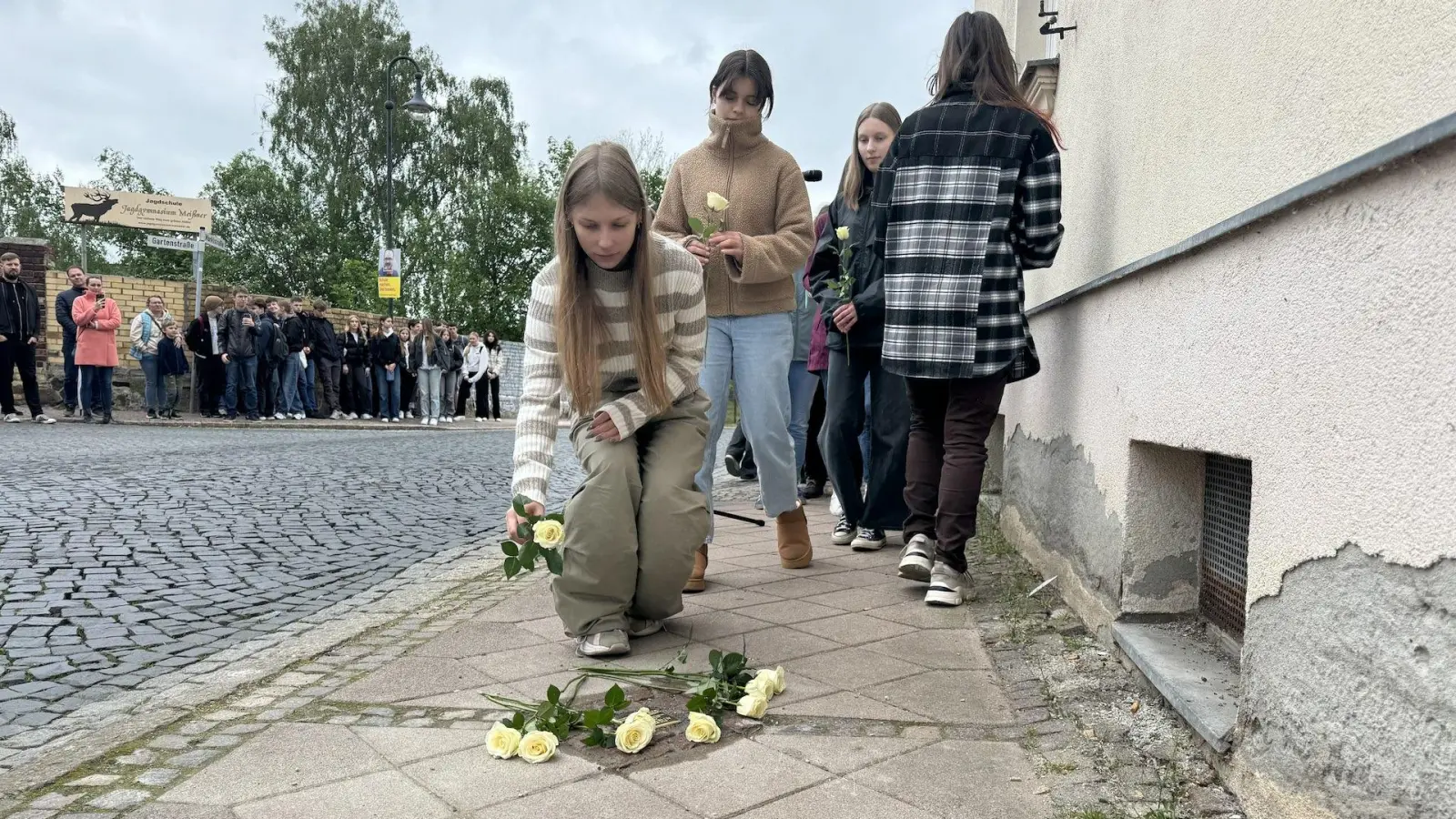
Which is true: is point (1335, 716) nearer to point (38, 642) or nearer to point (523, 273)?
point (38, 642)

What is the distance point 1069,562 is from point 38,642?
11.1ft

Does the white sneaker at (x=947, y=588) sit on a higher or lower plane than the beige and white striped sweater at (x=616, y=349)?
lower

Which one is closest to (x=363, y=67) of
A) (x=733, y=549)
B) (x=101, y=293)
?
(x=101, y=293)

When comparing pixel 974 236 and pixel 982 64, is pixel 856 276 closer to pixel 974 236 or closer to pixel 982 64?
pixel 974 236

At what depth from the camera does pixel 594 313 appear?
3453mm

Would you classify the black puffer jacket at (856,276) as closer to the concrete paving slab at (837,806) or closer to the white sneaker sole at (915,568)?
the white sneaker sole at (915,568)

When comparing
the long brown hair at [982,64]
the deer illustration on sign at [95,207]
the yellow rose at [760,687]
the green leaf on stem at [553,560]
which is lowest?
the yellow rose at [760,687]

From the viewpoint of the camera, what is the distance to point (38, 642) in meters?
3.63

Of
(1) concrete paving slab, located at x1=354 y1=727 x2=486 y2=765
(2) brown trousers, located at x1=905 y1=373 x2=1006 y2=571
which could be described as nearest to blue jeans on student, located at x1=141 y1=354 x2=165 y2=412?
(2) brown trousers, located at x1=905 y1=373 x2=1006 y2=571

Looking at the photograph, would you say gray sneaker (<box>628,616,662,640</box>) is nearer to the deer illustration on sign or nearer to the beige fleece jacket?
the beige fleece jacket

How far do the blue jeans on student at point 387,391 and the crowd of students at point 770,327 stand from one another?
16201mm

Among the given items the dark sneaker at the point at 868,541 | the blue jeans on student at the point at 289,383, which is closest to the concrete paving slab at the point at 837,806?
the dark sneaker at the point at 868,541

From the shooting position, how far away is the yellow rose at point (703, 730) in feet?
8.29

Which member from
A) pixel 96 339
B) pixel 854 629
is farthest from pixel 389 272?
pixel 854 629
